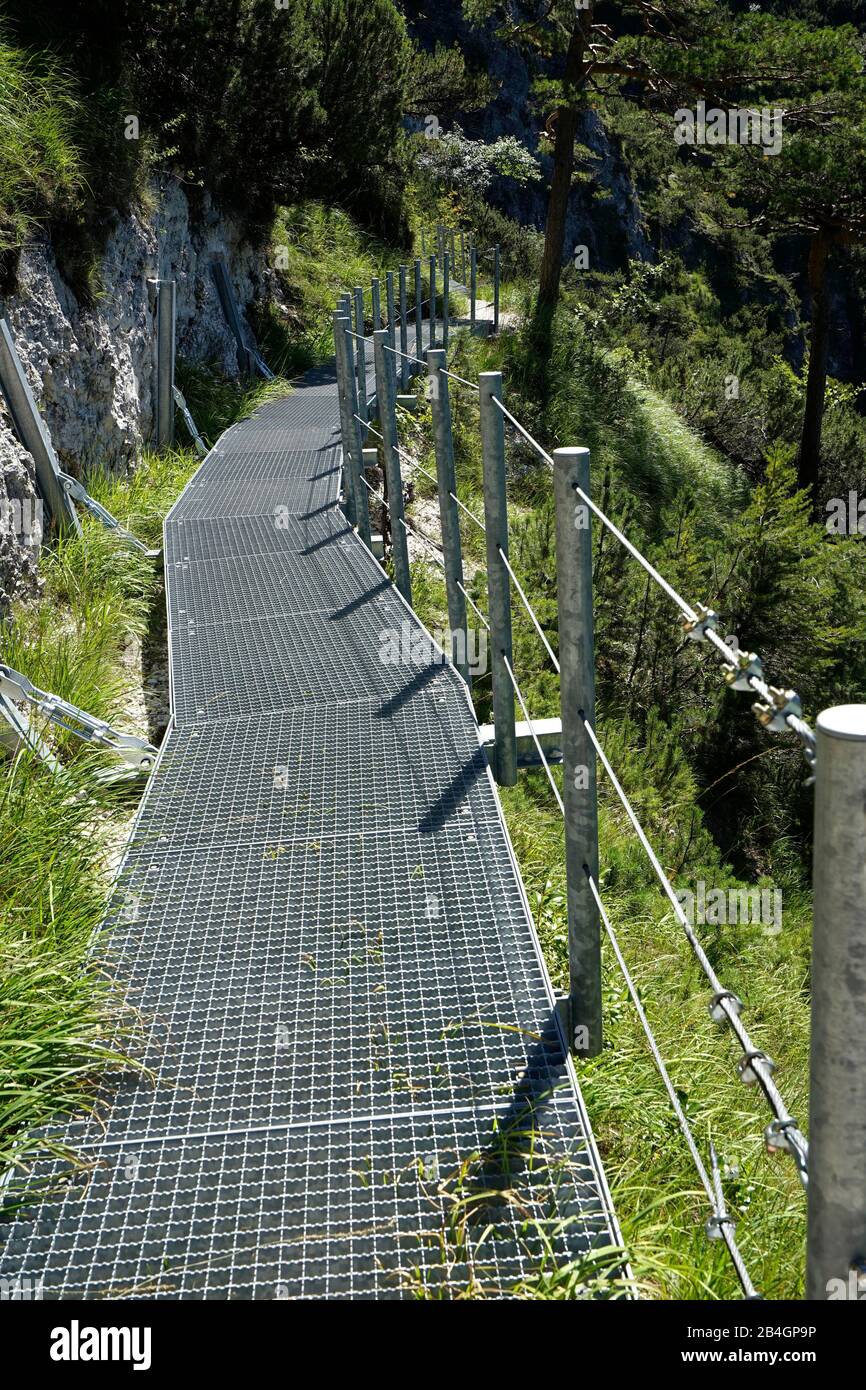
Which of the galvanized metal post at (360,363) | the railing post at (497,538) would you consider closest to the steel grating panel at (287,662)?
the railing post at (497,538)

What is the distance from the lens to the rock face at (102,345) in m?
5.94

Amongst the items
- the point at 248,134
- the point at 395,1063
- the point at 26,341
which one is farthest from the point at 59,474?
the point at 248,134

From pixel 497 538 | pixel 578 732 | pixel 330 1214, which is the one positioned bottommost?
pixel 330 1214

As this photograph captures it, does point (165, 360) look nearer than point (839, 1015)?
No

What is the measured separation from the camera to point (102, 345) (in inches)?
302

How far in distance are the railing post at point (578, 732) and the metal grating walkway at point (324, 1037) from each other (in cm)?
13

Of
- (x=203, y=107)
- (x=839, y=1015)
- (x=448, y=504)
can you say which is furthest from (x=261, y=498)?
(x=839, y=1015)

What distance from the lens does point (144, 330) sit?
28.9 feet

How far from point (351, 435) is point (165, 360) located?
281cm

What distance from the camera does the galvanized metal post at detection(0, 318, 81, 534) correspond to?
19.1ft

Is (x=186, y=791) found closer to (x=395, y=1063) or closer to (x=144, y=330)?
(x=395, y=1063)

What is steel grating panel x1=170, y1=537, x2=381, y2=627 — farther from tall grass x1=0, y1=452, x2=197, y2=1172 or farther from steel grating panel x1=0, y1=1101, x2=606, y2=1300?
steel grating panel x1=0, y1=1101, x2=606, y2=1300

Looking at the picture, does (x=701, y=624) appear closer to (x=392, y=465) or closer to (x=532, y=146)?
(x=392, y=465)
